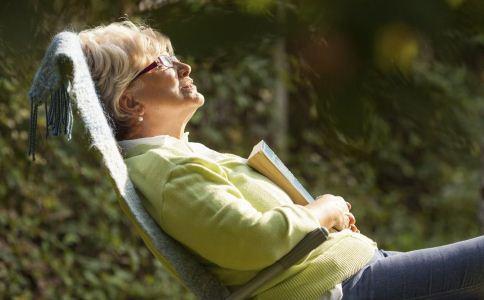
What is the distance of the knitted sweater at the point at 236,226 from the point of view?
2217mm

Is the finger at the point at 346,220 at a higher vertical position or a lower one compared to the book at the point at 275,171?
lower

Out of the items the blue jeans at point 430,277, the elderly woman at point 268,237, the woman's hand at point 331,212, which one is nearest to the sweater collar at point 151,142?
the elderly woman at point 268,237

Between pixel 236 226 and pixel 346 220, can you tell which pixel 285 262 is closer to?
pixel 236 226

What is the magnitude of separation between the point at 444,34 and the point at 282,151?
540cm

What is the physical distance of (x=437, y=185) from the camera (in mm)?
7512

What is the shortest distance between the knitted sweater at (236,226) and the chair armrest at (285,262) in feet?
0.04

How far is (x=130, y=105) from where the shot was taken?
260cm

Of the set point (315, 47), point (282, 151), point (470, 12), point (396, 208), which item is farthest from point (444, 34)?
point (396, 208)

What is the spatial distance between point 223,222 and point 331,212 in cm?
28

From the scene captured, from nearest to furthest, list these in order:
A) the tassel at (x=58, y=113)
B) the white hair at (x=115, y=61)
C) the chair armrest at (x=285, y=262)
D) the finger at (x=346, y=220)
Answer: the chair armrest at (x=285, y=262), the tassel at (x=58, y=113), the finger at (x=346, y=220), the white hair at (x=115, y=61)

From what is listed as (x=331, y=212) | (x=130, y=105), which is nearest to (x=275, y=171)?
(x=331, y=212)

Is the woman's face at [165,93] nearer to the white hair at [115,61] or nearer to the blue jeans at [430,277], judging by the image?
the white hair at [115,61]

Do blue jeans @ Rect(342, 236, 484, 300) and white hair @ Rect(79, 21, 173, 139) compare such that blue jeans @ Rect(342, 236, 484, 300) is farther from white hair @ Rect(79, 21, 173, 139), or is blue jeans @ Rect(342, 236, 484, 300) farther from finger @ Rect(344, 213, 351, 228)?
white hair @ Rect(79, 21, 173, 139)

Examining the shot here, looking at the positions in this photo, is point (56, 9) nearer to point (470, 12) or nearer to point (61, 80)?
point (470, 12)
